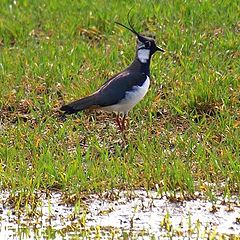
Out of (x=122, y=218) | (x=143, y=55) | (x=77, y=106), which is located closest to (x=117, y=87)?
(x=77, y=106)

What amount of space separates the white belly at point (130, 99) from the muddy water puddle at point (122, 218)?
51.7 inches

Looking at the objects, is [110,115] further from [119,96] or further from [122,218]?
[122,218]

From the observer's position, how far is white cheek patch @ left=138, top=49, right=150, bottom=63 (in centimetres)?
869

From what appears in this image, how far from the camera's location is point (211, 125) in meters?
8.27

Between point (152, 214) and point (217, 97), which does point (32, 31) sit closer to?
point (217, 97)

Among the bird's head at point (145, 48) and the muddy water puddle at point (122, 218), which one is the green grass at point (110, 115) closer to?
the muddy water puddle at point (122, 218)

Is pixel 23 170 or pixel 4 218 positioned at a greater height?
pixel 23 170

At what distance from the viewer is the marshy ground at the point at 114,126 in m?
6.73

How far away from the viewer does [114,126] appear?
8.63 metres

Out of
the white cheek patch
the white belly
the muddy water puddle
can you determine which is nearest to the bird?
the white belly

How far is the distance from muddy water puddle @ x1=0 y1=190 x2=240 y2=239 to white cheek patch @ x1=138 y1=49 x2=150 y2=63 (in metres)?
1.89

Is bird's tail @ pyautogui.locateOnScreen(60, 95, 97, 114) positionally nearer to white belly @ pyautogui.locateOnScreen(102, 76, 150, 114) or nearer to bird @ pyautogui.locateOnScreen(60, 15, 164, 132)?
bird @ pyautogui.locateOnScreen(60, 15, 164, 132)

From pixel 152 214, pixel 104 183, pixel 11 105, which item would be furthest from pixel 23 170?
pixel 11 105

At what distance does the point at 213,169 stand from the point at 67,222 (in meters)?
1.35
